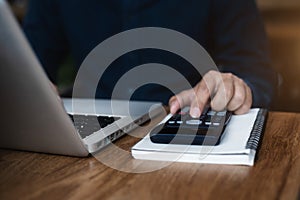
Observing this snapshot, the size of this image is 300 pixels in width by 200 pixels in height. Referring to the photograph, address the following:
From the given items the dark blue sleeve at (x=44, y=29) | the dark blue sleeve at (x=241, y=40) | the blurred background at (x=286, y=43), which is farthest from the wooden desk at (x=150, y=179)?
the blurred background at (x=286, y=43)

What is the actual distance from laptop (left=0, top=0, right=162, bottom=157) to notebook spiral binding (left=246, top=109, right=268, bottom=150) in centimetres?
19

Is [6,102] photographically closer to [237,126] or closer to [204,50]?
[237,126]

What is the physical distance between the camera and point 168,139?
1.93 feet

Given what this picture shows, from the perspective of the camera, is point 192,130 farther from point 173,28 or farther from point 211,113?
point 173,28

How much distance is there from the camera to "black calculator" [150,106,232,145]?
579 millimetres

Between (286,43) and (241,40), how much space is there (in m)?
1.18

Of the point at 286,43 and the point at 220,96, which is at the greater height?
the point at 220,96

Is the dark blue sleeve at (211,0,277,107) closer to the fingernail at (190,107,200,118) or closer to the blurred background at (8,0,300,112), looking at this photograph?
the fingernail at (190,107,200,118)

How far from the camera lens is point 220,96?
72 centimetres

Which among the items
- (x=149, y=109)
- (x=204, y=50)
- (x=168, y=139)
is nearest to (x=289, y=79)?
(x=204, y=50)

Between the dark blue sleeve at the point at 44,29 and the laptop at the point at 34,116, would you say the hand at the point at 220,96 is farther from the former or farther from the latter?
the dark blue sleeve at the point at 44,29

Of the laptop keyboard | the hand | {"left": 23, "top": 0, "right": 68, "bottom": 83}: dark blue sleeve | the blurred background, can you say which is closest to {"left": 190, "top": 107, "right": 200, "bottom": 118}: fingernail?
the hand

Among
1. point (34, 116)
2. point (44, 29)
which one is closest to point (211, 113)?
point (34, 116)

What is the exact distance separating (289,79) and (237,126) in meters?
1.63
